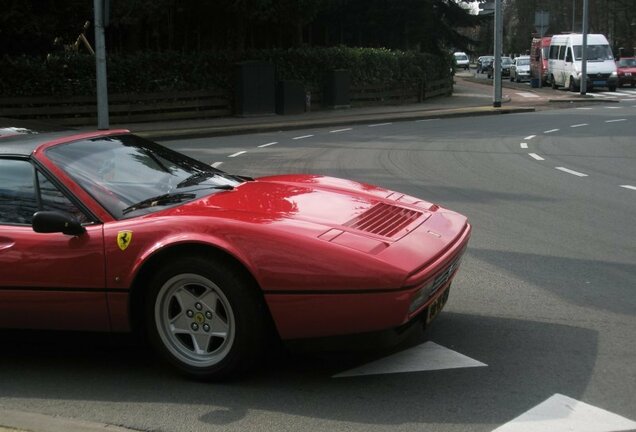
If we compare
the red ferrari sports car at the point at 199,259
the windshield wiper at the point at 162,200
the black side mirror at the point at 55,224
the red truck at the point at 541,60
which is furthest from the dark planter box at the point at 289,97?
the black side mirror at the point at 55,224

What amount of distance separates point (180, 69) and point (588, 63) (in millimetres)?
22803

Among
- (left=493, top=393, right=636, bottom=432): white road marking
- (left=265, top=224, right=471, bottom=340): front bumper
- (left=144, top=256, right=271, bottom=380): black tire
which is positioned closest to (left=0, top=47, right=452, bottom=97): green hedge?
(left=144, top=256, right=271, bottom=380): black tire

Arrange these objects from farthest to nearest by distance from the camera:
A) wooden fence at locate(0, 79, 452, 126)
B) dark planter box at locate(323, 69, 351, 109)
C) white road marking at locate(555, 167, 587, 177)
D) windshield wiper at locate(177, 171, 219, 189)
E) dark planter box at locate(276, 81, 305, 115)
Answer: dark planter box at locate(323, 69, 351, 109), dark planter box at locate(276, 81, 305, 115), wooden fence at locate(0, 79, 452, 126), white road marking at locate(555, 167, 587, 177), windshield wiper at locate(177, 171, 219, 189)

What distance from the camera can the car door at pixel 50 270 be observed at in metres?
4.45

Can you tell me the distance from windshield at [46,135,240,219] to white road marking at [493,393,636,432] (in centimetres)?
218

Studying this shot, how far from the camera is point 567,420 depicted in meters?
3.81

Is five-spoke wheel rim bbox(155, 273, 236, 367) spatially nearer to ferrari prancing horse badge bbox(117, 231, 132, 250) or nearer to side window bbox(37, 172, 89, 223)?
ferrari prancing horse badge bbox(117, 231, 132, 250)

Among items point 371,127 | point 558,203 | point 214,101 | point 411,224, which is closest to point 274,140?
point 371,127

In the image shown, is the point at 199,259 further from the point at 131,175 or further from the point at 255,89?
the point at 255,89

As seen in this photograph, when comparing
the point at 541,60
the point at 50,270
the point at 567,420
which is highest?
the point at 541,60

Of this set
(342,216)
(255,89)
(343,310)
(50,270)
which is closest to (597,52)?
(255,89)

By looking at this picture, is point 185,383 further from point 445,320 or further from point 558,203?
point 558,203

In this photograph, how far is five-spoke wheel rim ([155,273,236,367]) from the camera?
4281mm

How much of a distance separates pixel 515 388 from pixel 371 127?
20.1 meters
